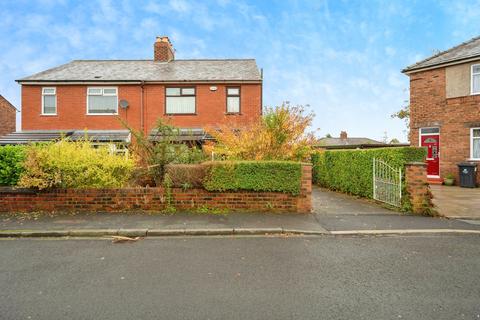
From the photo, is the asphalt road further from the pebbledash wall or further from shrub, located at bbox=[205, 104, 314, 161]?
shrub, located at bbox=[205, 104, 314, 161]

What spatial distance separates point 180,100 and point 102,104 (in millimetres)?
4694

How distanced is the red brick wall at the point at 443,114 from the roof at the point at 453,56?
39cm

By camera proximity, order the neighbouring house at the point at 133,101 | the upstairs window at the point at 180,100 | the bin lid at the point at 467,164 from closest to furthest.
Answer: the bin lid at the point at 467,164, the neighbouring house at the point at 133,101, the upstairs window at the point at 180,100

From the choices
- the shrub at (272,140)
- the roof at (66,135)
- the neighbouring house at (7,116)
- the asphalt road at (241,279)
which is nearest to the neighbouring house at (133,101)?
the roof at (66,135)

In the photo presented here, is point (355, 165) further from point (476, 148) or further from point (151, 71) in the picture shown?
point (151, 71)

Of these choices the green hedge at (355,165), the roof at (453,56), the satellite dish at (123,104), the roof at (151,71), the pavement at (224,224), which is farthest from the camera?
the roof at (151,71)

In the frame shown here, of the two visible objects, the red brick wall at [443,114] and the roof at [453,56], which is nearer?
the red brick wall at [443,114]

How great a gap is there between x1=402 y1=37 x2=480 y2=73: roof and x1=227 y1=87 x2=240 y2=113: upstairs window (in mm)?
9533

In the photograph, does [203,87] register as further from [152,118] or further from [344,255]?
[344,255]

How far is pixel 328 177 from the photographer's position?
47.1ft

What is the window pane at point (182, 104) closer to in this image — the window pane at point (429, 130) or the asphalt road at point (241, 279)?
the window pane at point (429, 130)

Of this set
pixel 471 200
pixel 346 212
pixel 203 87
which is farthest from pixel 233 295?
pixel 203 87

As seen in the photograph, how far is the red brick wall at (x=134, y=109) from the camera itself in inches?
739

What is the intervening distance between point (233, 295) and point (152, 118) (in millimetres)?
16867
